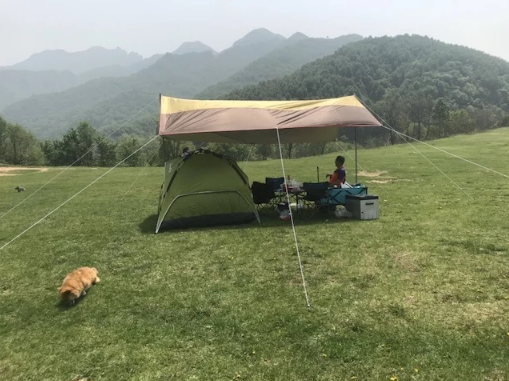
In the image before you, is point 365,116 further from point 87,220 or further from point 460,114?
point 460,114

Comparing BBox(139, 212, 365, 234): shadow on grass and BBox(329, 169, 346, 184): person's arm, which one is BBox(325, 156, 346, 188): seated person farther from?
BBox(139, 212, 365, 234): shadow on grass

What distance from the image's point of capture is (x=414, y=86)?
95188 mm

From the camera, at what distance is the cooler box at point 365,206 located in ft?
29.0

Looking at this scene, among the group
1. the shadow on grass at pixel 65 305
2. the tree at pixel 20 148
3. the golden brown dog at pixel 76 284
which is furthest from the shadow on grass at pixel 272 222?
the tree at pixel 20 148

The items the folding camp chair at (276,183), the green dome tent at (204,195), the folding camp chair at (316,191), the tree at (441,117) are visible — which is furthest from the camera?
the tree at (441,117)

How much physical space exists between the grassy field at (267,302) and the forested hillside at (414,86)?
62148 mm

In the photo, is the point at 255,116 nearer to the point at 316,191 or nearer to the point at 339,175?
the point at 316,191

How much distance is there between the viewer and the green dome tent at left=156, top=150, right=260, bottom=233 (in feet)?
28.1

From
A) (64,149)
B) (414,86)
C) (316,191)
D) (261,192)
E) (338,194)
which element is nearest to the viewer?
(316,191)

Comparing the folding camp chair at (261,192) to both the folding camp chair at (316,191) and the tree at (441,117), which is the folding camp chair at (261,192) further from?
the tree at (441,117)

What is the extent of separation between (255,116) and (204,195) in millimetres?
2046

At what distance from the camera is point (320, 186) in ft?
29.5

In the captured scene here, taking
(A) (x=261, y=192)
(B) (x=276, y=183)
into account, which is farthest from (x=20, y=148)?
(A) (x=261, y=192)

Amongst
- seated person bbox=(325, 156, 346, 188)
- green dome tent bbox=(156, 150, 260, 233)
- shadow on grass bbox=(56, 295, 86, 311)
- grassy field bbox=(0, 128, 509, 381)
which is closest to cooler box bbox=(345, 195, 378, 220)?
grassy field bbox=(0, 128, 509, 381)
